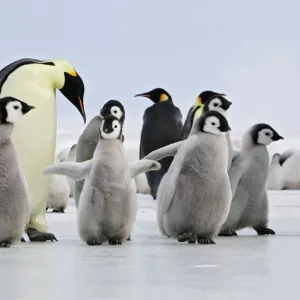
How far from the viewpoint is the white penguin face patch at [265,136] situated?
15.0 ft

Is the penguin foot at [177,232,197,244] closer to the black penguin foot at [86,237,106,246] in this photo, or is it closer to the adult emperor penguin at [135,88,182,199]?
the black penguin foot at [86,237,106,246]

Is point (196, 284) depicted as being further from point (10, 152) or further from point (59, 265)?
point (10, 152)

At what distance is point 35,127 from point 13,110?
0.50 metres

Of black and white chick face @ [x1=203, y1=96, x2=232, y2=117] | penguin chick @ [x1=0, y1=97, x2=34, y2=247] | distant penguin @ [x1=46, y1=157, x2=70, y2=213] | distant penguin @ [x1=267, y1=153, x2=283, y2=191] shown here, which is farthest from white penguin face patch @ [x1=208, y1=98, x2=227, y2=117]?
distant penguin @ [x1=267, y1=153, x2=283, y2=191]

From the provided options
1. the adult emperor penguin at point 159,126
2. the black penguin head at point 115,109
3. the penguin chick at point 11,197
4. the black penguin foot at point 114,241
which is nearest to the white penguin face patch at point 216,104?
the black penguin head at point 115,109

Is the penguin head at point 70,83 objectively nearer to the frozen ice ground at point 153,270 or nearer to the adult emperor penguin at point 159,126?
the frozen ice ground at point 153,270

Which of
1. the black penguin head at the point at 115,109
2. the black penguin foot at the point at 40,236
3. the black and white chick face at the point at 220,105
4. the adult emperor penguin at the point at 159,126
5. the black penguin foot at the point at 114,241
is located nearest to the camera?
the black penguin foot at the point at 114,241

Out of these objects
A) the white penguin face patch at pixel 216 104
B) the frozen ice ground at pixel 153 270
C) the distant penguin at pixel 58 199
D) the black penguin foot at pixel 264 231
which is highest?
the white penguin face patch at pixel 216 104

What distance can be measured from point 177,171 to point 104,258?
86 centimetres

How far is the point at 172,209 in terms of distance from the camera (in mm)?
3689

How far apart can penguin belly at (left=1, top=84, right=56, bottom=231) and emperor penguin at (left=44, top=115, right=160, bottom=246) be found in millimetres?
541

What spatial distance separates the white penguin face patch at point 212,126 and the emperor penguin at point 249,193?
2.20 feet

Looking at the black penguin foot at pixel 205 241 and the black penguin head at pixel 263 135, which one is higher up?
the black penguin head at pixel 263 135

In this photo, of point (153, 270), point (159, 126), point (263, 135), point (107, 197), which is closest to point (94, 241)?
point (107, 197)
